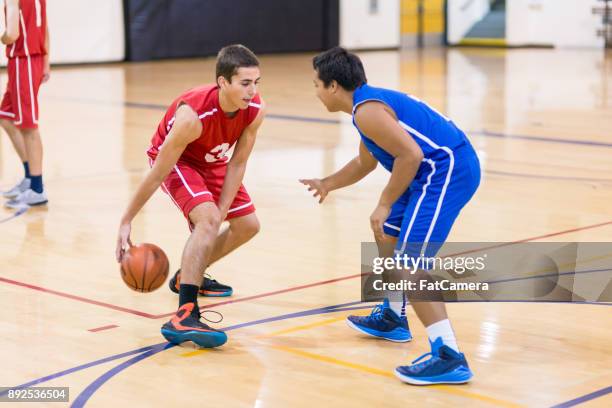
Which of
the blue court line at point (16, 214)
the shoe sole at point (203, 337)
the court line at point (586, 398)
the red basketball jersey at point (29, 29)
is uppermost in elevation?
the red basketball jersey at point (29, 29)

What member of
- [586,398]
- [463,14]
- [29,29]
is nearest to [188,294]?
[586,398]

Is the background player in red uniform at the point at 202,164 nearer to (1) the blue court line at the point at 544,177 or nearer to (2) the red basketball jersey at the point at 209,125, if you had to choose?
(2) the red basketball jersey at the point at 209,125

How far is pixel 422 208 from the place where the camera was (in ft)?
14.0

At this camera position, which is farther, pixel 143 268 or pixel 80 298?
pixel 80 298

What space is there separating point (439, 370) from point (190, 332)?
1074 mm

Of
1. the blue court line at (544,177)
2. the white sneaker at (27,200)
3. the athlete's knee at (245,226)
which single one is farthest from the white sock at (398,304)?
the blue court line at (544,177)

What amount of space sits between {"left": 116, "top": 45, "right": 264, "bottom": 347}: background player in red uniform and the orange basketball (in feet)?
0.32

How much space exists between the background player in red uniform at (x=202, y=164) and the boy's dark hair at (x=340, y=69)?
48 centimetres

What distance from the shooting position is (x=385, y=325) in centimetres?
473

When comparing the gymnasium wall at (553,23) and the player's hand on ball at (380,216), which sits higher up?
the player's hand on ball at (380,216)

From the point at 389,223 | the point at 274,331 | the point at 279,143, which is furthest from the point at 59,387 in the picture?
the point at 279,143

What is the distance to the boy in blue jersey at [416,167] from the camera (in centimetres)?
414

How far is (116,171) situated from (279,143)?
2.07 metres

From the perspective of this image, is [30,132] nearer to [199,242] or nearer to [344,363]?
[199,242]
